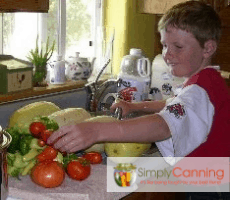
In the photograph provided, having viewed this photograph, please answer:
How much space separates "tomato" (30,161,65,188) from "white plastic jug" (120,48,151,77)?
1047 millimetres

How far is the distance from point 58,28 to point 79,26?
18 cm

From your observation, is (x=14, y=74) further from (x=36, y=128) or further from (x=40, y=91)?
(x=36, y=128)

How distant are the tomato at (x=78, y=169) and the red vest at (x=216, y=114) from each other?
317 millimetres

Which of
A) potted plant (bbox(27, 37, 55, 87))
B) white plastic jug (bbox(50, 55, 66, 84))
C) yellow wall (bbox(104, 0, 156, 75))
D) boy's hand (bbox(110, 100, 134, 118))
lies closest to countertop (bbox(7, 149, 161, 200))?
boy's hand (bbox(110, 100, 134, 118))

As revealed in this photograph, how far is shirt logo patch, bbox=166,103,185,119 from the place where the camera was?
3.62ft

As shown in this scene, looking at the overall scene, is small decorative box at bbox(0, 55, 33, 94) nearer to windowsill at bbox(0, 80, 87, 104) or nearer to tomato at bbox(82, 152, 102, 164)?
windowsill at bbox(0, 80, 87, 104)

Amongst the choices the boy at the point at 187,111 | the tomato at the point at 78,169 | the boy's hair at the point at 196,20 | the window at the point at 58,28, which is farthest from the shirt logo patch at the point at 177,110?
the window at the point at 58,28

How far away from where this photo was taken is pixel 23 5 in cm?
112

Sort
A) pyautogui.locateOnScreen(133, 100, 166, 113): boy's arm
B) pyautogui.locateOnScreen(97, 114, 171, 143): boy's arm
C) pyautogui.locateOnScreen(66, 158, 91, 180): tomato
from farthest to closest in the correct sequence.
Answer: pyautogui.locateOnScreen(133, 100, 166, 113): boy's arm → pyautogui.locateOnScreen(66, 158, 91, 180): tomato → pyautogui.locateOnScreen(97, 114, 171, 143): boy's arm

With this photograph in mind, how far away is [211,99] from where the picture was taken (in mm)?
1173

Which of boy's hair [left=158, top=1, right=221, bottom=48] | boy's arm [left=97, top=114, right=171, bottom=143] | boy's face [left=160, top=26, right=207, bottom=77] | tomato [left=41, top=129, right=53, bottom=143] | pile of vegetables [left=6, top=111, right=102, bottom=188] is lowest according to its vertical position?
pile of vegetables [left=6, top=111, right=102, bottom=188]

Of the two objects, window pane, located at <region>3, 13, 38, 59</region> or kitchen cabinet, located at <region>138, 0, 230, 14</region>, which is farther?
kitchen cabinet, located at <region>138, 0, 230, 14</region>

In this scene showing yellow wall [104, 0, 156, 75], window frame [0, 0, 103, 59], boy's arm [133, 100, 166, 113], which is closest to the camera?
boy's arm [133, 100, 166, 113]
